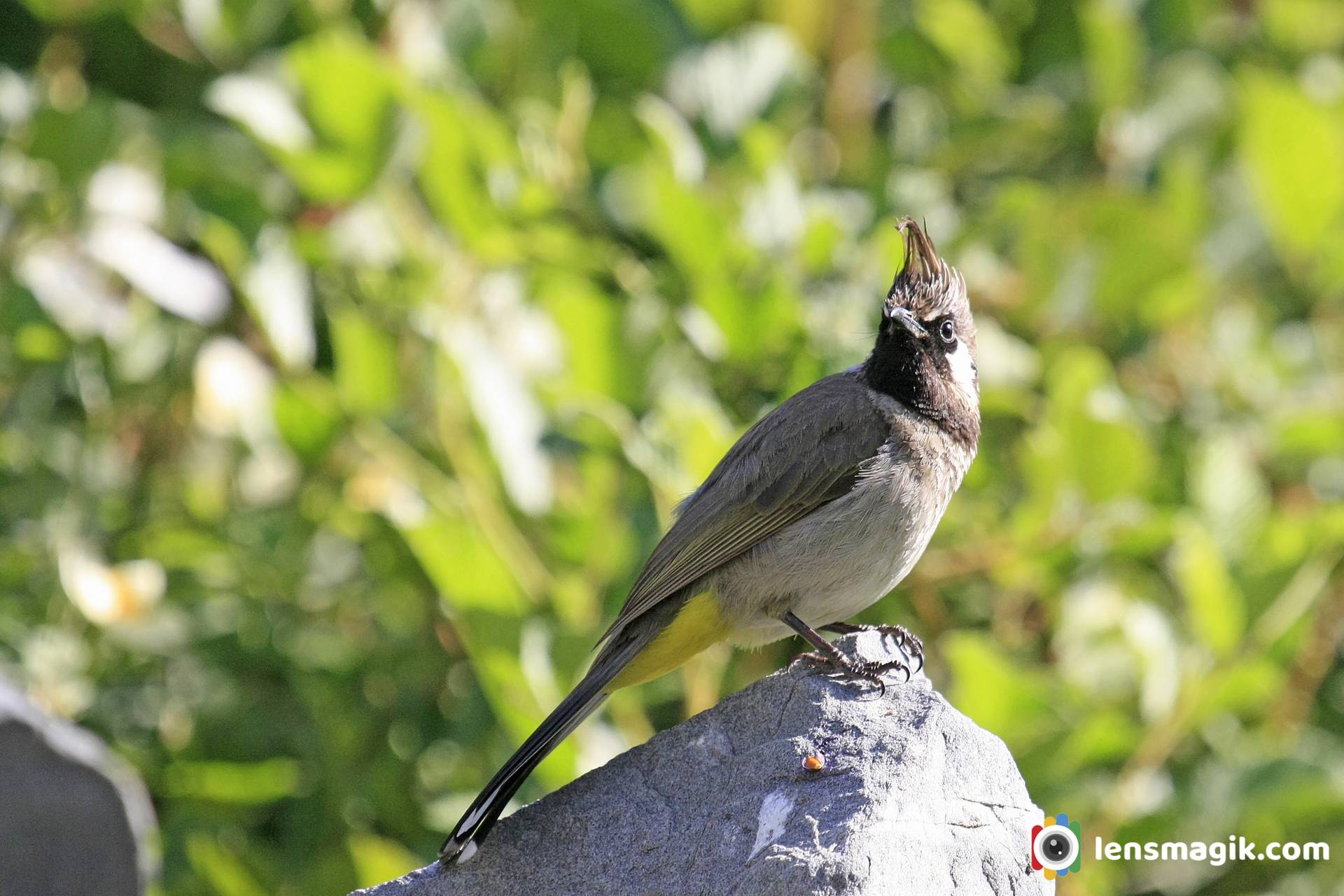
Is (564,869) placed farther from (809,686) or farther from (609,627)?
(609,627)

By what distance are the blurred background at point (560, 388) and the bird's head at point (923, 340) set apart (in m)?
0.27

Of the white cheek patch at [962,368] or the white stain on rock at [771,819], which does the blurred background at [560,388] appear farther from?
the white stain on rock at [771,819]

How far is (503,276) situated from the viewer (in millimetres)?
4008

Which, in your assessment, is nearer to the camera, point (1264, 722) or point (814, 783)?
point (814, 783)

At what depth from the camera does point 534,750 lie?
2715 mm

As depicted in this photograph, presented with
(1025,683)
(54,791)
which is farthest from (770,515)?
(54,791)

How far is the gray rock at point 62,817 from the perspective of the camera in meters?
2.84

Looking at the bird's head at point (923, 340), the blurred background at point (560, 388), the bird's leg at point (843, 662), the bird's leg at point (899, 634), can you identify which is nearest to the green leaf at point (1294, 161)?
the blurred background at point (560, 388)

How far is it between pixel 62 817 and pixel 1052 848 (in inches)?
72.0

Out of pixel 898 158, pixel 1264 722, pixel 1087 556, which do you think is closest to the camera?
pixel 1087 556

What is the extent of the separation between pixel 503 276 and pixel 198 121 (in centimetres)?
109

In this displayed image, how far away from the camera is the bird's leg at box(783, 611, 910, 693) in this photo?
2.70m

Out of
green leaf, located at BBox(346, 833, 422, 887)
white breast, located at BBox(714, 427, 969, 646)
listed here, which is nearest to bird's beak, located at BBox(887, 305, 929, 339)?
white breast, located at BBox(714, 427, 969, 646)

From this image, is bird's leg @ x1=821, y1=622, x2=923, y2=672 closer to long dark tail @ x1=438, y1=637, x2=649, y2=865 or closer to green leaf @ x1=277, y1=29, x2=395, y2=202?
long dark tail @ x1=438, y1=637, x2=649, y2=865
